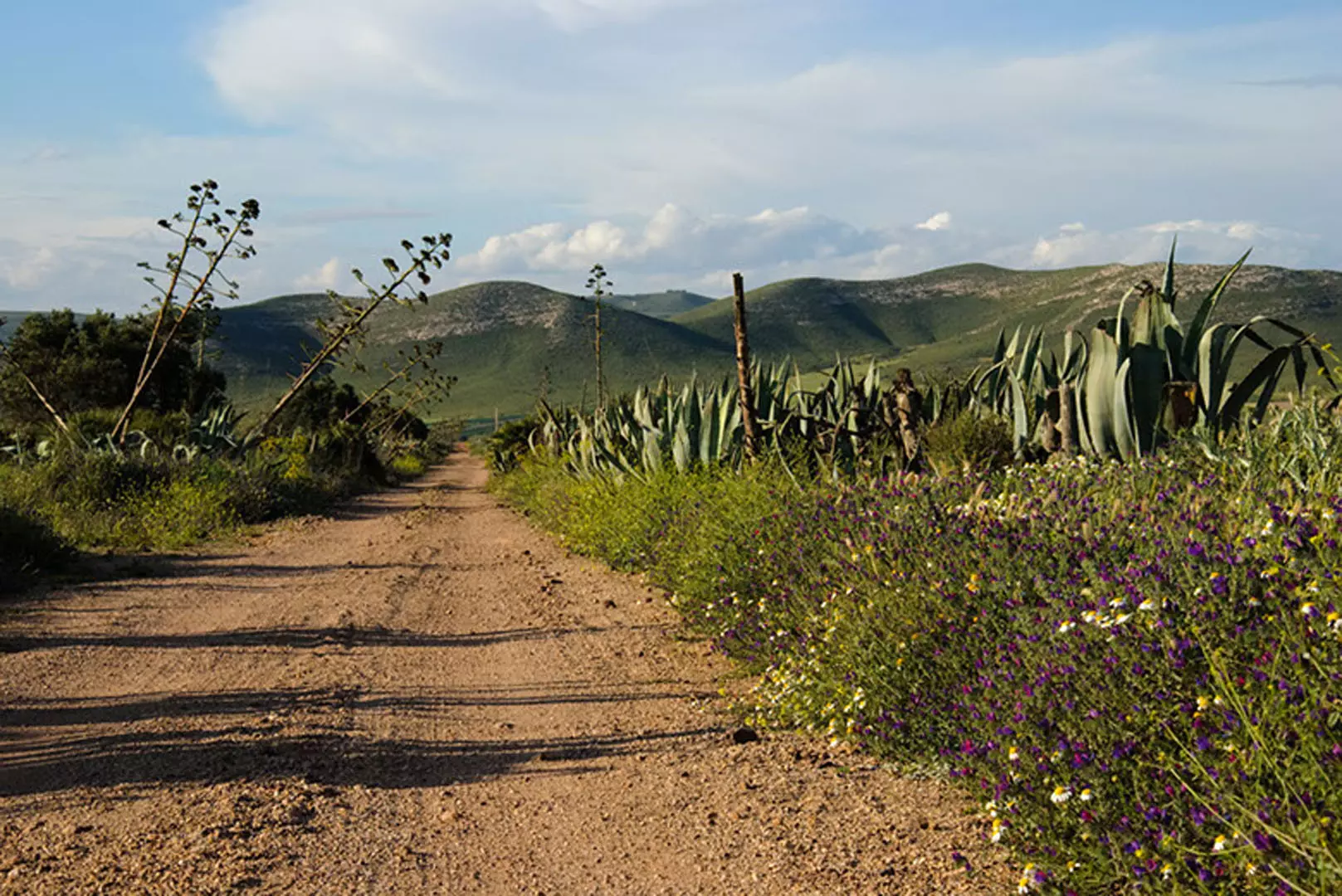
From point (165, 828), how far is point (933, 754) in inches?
104

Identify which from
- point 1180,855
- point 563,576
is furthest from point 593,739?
point 563,576

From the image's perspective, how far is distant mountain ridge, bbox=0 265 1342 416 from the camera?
99.2 meters

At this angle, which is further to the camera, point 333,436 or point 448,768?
point 333,436

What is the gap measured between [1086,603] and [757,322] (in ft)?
435

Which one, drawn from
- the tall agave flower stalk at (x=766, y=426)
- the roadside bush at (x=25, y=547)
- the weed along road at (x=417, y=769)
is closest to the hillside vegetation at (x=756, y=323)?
the tall agave flower stalk at (x=766, y=426)

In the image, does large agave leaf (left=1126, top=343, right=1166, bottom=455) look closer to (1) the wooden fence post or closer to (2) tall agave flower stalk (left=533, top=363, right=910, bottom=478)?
(2) tall agave flower stalk (left=533, top=363, right=910, bottom=478)

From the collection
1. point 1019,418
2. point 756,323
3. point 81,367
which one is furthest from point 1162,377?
point 756,323

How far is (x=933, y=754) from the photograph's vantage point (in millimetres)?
4098

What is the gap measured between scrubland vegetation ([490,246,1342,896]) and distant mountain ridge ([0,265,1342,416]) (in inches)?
3151

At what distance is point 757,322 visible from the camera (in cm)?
13512

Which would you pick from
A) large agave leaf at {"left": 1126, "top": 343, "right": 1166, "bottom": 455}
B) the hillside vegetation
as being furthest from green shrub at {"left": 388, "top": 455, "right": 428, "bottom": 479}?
the hillside vegetation

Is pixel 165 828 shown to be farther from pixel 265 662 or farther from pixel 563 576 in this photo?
pixel 563 576

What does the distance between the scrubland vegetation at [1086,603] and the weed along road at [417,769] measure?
0.32m

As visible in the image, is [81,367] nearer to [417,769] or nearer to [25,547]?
[25,547]
